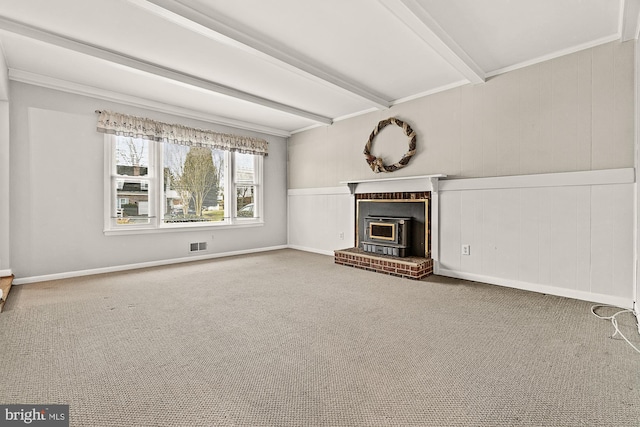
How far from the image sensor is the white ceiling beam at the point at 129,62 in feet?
8.91

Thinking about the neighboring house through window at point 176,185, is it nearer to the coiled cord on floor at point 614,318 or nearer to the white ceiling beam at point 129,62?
the white ceiling beam at point 129,62

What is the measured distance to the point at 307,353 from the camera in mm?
2037

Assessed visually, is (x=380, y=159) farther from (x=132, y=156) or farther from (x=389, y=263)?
(x=132, y=156)

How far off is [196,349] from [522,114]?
4056 mm

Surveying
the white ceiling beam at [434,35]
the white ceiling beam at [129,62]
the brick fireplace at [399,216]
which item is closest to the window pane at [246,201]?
the white ceiling beam at [129,62]

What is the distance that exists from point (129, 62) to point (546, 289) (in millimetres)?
5155

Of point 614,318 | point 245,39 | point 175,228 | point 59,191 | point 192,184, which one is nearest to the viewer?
point 614,318

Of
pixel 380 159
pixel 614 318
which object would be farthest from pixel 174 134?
pixel 614 318

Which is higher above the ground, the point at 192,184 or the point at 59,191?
the point at 192,184

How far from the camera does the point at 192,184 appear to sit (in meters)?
5.38

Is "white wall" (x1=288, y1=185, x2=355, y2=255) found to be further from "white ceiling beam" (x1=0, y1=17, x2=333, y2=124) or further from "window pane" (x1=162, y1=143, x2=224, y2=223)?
"white ceiling beam" (x1=0, y1=17, x2=333, y2=124)

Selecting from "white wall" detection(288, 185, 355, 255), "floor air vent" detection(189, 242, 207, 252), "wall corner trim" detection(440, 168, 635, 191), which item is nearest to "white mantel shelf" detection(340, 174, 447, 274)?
"wall corner trim" detection(440, 168, 635, 191)

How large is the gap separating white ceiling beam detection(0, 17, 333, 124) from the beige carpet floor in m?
2.48

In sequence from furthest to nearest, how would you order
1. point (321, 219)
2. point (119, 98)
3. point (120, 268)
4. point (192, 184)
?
1. point (321, 219)
2. point (192, 184)
3. point (120, 268)
4. point (119, 98)
